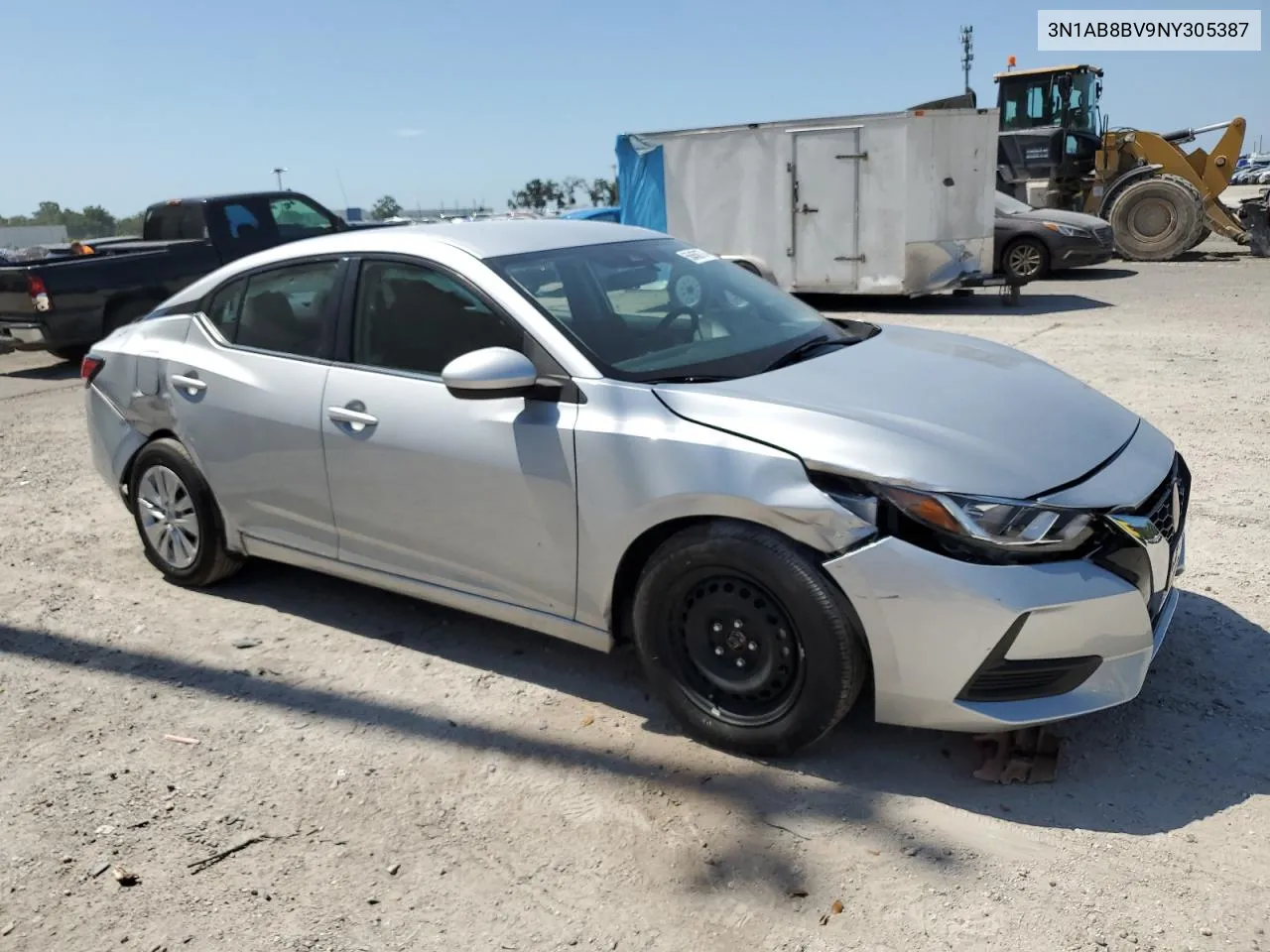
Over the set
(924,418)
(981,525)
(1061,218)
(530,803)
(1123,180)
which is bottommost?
(530,803)

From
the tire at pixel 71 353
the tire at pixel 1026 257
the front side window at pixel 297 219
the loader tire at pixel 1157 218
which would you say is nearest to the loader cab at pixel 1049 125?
the loader tire at pixel 1157 218

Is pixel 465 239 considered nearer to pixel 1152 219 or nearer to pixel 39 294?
pixel 39 294

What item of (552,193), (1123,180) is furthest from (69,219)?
(1123,180)

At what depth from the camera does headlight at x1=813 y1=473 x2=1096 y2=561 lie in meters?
2.95

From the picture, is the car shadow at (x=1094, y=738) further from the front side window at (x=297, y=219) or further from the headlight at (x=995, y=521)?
the front side window at (x=297, y=219)

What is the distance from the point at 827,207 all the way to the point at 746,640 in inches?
465

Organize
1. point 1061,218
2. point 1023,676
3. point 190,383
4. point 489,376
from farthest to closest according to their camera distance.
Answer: point 1061,218 → point 190,383 → point 489,376 → point 1023,676

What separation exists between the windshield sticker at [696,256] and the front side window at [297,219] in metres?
9.49

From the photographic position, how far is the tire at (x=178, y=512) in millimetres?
4781

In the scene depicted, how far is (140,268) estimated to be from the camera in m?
11.6

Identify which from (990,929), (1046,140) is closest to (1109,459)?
(990,929)

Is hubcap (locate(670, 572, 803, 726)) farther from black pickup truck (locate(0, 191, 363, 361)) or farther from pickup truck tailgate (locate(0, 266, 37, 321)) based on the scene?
pickup truck tailgate (locate(0, 266, 37, 321))

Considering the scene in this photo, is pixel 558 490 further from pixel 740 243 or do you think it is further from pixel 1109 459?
pixel 740 243

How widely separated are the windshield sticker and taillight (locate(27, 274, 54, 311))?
8.98 m
